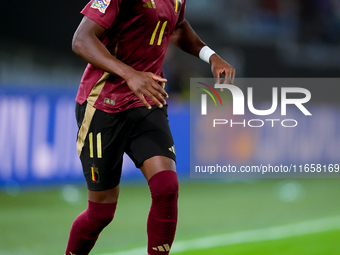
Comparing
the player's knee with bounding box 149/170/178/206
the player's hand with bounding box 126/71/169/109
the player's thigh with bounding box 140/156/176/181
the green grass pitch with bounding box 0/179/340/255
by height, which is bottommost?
the green grass pitch with bounding box 0/179/340/255

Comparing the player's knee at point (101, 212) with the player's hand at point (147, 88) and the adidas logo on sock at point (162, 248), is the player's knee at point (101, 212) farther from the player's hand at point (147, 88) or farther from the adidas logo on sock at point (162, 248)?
the player's hand at point (147, 88)

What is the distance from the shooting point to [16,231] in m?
3.62

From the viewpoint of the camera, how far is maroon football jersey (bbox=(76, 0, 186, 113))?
2.14 meters

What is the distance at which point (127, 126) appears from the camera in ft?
7.35

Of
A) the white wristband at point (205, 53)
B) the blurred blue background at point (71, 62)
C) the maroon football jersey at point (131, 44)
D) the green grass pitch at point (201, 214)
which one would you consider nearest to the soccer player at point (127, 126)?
the maroon football jersey at point (131, 44)

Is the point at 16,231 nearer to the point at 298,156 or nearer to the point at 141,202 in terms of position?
the point at 141,202

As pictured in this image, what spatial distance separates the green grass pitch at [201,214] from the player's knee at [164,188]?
1.12 meters

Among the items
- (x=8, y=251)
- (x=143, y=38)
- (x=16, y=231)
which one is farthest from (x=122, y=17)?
(x=16, y=231)

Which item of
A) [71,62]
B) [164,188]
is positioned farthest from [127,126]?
[71,62]

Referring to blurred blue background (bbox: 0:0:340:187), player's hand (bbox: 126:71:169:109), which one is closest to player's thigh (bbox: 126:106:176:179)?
player's hand (bbox: 126:71:169:109)

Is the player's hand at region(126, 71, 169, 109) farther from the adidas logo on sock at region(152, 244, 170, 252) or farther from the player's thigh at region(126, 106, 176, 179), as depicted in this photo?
the adidas logo on sock at region(152, 244, 170, 252)

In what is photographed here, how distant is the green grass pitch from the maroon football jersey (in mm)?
1302

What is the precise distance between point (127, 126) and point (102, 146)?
6.1 inches

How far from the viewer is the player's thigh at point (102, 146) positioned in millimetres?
2227
